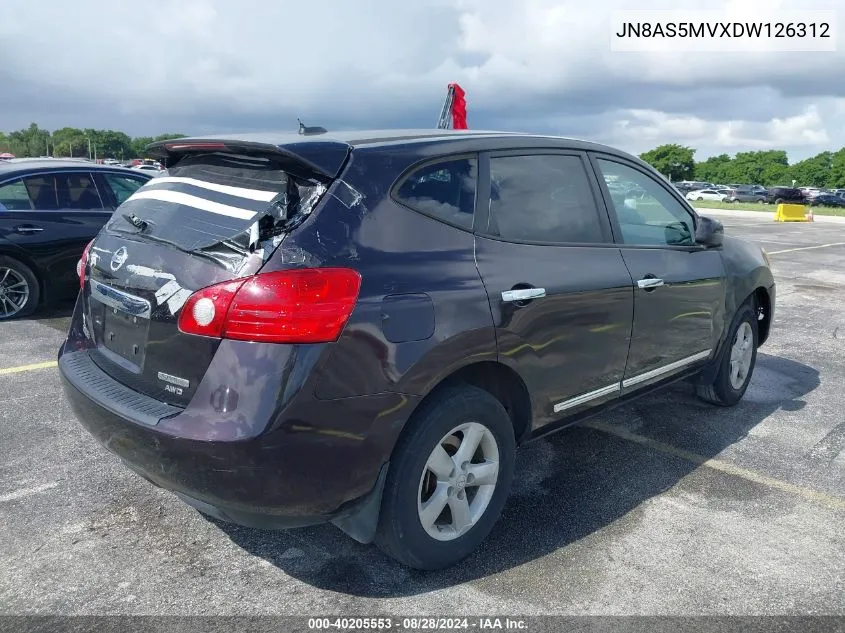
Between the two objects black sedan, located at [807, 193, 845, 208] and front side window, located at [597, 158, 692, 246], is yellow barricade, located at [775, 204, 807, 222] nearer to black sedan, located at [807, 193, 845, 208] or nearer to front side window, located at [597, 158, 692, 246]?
black sedan, located at [807, 193, 845, 208]

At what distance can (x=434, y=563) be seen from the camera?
287 centimetres

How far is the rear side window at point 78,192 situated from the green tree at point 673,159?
119534 mm

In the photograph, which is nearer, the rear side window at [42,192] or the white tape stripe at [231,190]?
the white tape stripe at [231,190]

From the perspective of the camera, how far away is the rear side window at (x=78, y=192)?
24.1 feet

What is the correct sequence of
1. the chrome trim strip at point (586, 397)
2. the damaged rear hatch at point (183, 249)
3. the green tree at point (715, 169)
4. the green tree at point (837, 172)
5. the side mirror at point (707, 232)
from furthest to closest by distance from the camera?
the green tree at point (715, 169)
the green tree at point (837, 172)
the side mirror at point (707, 232)
the chrome trim strip at point (586, 397)
the damaged rear hatch at point (183, 249)

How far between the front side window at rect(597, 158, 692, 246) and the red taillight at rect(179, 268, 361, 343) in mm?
1912

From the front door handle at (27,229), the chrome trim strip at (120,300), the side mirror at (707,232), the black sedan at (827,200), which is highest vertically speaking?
the black sedan at (827,200)

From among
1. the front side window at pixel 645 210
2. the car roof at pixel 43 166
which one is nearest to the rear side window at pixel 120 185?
the car roof at pixel 43 166

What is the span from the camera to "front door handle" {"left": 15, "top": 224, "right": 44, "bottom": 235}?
7.00 meters

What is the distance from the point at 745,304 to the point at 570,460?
1860mm

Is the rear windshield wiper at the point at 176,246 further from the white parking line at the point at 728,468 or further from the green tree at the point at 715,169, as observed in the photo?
the green tree at the point at 715,169

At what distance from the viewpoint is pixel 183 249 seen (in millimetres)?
2656

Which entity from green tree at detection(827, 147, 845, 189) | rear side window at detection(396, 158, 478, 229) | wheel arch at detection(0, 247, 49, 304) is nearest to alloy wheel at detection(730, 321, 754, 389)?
rear side window at detection(396, 158, 478, 229)

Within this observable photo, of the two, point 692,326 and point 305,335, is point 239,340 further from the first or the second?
point 692,326
